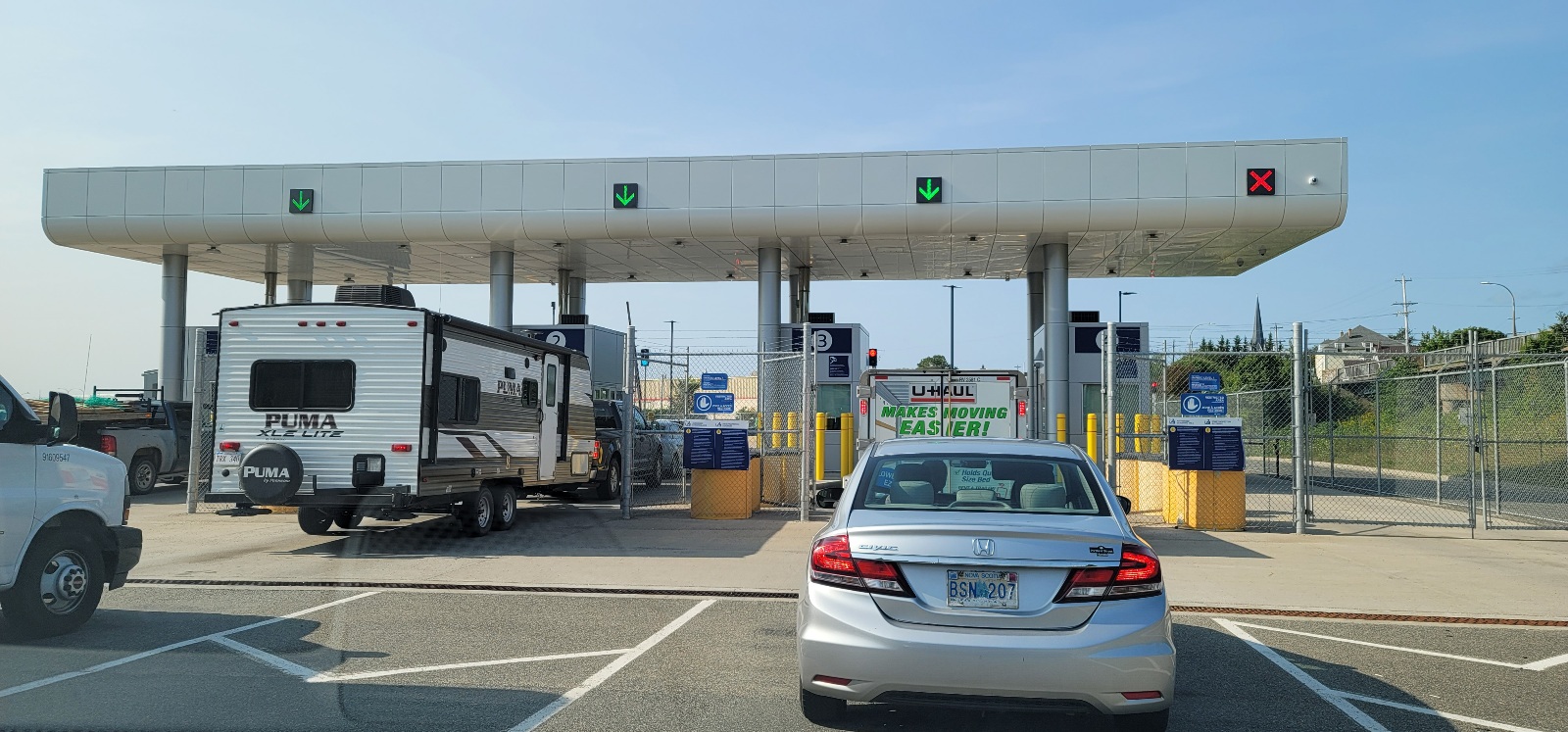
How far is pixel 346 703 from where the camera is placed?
6.07 meters

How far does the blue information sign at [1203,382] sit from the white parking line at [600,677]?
8.43 m

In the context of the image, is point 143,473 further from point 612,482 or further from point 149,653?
point 149,653

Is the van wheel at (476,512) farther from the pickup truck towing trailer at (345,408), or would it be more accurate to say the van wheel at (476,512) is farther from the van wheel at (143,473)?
the van wheel at (143,473)

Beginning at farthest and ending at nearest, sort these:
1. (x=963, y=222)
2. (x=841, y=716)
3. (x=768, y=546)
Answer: (x=963, y=222), (x=768, y=546), (x=841, y=716)

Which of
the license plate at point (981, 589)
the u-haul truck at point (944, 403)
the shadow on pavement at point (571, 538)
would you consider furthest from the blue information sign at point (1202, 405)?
the license plate at point (981, 589)

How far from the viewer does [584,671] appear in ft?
22.7

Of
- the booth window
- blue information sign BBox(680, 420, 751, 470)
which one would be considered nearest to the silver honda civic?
the booth window

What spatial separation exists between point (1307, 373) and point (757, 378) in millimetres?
8278

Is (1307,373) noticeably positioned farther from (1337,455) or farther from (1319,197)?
(1337,455)

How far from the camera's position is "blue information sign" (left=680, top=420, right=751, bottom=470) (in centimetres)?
1606

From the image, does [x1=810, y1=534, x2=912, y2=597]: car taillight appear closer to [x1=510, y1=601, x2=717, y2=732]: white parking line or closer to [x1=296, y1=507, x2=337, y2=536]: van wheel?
[x1=510, y1=601, x2=717, y2=732]: white parking line

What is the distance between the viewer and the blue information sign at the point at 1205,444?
1486cm

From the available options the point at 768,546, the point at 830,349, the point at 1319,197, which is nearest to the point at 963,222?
the point at 830,349

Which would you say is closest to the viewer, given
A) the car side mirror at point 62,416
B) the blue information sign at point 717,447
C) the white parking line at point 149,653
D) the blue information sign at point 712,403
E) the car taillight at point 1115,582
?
the car taillight at point 1115,582
